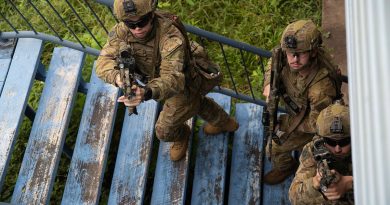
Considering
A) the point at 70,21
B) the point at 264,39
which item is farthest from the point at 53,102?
the point at 264,39

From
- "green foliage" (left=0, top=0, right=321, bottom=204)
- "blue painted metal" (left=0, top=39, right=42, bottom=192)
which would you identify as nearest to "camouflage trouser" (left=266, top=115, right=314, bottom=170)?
"green foliage" (left=0, top=0, right=321, bottom=204)

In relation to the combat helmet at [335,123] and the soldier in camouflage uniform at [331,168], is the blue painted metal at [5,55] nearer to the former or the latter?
the soldier in camouflage uniform at [331,168]

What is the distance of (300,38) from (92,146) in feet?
7.51

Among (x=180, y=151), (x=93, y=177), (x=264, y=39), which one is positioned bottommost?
(x=93, y=177)

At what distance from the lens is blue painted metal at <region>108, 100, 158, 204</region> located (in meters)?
5.05

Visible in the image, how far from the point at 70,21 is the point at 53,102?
87.5 inches

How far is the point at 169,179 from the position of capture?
5.16 meters

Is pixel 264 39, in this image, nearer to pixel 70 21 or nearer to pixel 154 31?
pixel 70 21

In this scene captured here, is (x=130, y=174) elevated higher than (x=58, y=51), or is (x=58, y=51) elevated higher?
(x=58, y=51)

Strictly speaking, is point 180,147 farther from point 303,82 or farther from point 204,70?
point 303,82

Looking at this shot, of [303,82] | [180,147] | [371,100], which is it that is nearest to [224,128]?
[180,147]

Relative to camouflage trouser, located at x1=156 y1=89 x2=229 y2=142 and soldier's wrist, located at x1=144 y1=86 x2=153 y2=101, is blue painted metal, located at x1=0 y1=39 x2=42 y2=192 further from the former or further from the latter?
soldier's wrist, located at x1=144 y1=86 x2=153 y2=101

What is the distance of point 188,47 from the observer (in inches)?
170

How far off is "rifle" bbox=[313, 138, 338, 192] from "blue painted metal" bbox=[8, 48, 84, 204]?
2476 millimetres
